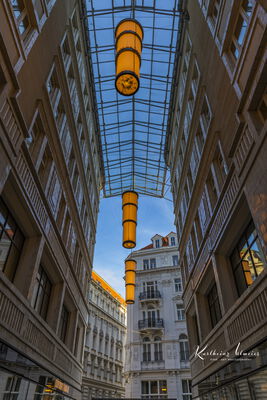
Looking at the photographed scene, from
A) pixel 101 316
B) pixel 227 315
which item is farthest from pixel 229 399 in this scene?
pixel 101 316

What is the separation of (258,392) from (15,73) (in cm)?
1137

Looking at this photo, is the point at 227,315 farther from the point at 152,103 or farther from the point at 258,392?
the point at 152,103

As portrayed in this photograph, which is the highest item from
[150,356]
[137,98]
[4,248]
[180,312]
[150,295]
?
[137,98]

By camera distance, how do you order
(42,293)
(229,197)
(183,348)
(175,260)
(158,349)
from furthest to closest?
(175,260) < (158,349) < (183,348) < (42,293) < (229,197)

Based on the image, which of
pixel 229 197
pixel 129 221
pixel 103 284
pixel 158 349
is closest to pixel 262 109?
pixel 229 197

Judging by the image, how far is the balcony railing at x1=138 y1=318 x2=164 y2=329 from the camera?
126 ft

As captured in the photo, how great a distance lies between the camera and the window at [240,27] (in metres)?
9.95

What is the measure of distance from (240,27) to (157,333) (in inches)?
1424

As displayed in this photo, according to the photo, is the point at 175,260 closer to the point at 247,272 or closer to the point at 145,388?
the point at 145,388

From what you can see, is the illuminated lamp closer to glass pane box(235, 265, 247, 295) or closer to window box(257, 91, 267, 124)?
glass pane box(235, 265, 247, 295)

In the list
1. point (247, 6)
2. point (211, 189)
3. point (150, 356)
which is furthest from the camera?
point (150, 356)

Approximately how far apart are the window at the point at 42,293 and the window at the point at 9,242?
2.48m

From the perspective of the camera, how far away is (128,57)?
39.3 feet

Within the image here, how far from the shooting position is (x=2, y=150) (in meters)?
8.23
